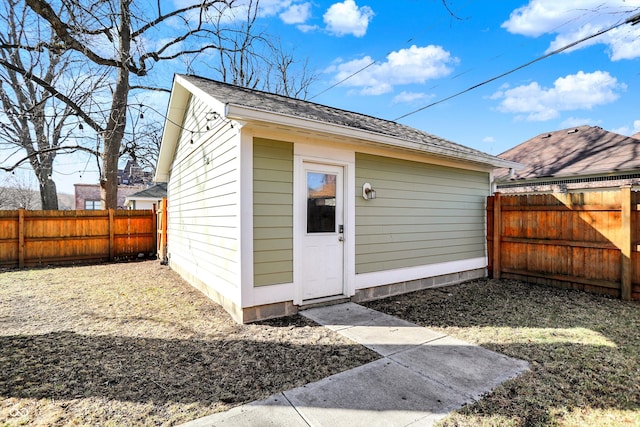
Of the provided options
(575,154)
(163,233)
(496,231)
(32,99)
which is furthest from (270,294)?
(32,99)

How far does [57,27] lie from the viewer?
22.1 feet

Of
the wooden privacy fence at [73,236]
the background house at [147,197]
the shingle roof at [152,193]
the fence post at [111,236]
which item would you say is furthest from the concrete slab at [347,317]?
→ the shingle roof at [152,193]

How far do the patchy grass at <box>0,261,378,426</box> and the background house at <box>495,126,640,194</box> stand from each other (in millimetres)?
7963

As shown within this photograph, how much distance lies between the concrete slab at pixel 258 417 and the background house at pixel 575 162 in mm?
8529

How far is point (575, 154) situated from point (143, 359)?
13.7 m

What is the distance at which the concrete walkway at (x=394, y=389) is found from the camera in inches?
81.0

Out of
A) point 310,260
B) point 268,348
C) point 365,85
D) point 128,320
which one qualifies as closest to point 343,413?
point 268,348

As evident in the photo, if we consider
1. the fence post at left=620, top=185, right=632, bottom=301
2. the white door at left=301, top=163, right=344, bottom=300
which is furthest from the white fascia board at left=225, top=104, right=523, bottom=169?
the fence post at left=620, top=185, right=632, bottom=301

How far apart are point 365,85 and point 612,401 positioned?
12.1 m

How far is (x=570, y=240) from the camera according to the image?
18.6 feet

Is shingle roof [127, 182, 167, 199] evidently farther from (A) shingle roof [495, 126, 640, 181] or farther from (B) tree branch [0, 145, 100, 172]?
(A) shingle roof [495, 126, 640, 181]

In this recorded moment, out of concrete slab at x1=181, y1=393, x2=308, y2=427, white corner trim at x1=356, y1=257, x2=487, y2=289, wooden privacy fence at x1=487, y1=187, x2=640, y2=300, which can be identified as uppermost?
wooden privacy fence at x1=487, y1=187, x2=640, y2=300

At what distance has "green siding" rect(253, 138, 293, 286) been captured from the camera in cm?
397

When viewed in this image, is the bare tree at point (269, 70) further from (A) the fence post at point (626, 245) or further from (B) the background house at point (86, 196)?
(B) the background house at point (86, 196)
